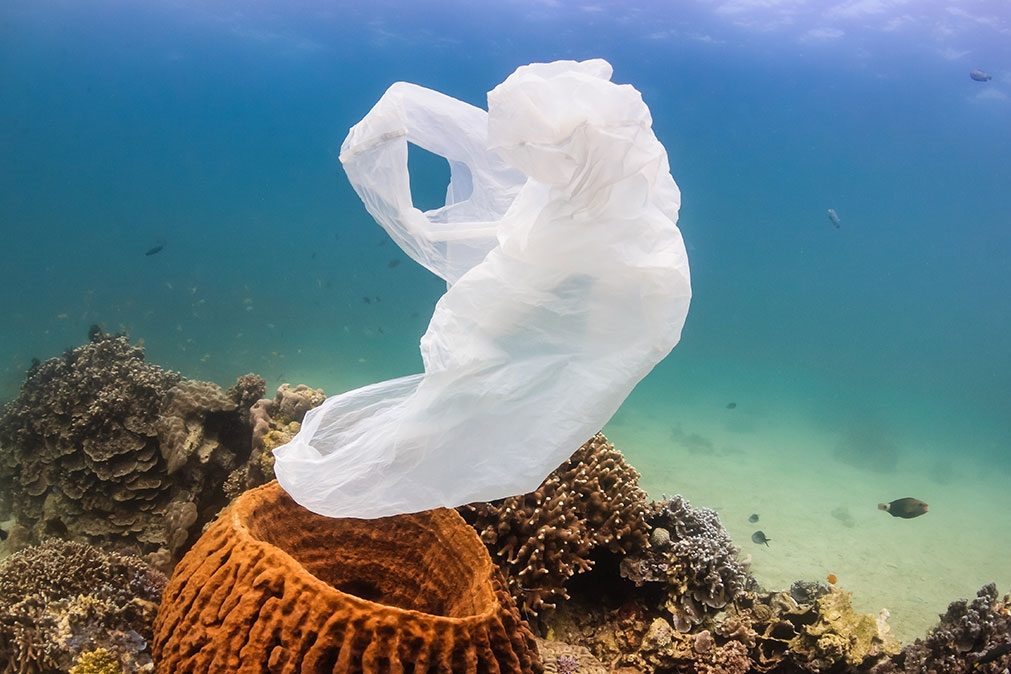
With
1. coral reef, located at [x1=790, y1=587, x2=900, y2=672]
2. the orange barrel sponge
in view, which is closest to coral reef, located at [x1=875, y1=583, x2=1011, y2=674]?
coral reef, located at [x1=790, y1=587, x2=900, y2=672]

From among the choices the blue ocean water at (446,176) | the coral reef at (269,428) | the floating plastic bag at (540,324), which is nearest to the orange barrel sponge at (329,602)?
the floating plastic bag at (540,324)

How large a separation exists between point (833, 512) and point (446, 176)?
50.1 m

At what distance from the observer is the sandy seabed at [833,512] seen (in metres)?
9.07

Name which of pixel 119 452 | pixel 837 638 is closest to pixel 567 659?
pixel 837 638

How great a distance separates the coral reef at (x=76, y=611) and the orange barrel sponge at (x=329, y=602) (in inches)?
26.3

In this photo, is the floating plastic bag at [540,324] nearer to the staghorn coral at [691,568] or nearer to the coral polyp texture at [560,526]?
the coral polyp texture at [560,526]

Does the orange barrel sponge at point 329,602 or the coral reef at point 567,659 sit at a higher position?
the orange barrel sponge at point 329,602

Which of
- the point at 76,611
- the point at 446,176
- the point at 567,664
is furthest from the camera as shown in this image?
the point at 446,176

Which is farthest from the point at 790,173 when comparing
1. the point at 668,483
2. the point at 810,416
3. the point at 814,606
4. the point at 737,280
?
the point at 814,606

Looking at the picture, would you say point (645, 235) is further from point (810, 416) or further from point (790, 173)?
point (790, 173)

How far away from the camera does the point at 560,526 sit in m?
3.82

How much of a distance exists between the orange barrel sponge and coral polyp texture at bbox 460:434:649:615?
0.93 meters

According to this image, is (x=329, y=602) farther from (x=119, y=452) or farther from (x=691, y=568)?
(x=119, y=452)

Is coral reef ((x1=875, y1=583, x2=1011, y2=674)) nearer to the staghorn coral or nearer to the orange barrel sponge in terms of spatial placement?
the staghorn coral
